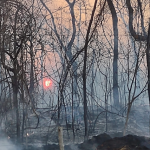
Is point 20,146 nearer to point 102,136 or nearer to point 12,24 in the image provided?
point 102,136

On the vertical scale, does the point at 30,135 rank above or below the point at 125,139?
below

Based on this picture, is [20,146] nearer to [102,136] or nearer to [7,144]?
[7,144]

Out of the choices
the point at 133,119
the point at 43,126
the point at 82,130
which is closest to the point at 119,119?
the point at 133,119

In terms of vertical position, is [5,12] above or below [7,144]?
above

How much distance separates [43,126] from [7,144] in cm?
282

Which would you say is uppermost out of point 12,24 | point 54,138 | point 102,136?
point 12,24

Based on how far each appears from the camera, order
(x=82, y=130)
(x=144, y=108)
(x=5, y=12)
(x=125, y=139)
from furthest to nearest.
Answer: (x=144, y=108) < (x=82, y=130) < (x=5, y=12) < (x=125, y=139)

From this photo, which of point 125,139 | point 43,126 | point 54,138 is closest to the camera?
point 125,139

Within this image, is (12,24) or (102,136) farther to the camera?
(12,24)

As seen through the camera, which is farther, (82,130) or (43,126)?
(43,126)

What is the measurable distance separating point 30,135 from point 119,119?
314 centimetres

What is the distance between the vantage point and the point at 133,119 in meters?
9.27

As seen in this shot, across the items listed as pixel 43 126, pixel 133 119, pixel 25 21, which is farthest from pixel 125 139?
pixel 133 119

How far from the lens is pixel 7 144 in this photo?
221 inches
